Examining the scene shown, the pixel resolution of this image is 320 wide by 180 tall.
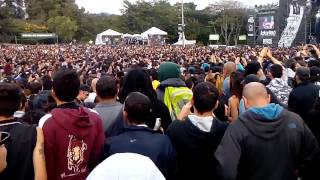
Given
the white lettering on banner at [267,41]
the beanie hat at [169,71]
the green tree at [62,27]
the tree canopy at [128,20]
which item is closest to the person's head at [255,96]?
the beanie hat at [169,71]

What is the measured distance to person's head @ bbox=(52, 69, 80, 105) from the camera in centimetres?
322

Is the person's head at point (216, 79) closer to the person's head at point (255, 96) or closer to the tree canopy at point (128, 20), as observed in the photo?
the person's head at point (255, 96)

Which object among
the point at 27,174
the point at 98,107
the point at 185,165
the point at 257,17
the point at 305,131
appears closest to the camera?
the point at 27,174

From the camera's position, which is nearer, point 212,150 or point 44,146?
point 44,146

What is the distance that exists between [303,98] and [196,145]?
202cm

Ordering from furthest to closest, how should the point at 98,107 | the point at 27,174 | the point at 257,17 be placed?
the point at 257,17 < the point at 98,107 < the point at 27,174

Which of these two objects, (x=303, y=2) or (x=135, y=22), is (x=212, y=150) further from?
(x=135, y=22)

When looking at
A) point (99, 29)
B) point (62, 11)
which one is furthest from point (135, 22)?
point (62, 11)

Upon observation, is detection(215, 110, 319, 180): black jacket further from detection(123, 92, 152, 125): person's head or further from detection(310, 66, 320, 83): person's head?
detection(310, 66, 320, 83): person's head

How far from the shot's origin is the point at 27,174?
3.03 m

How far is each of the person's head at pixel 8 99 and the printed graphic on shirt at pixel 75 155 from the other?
1.40 ft

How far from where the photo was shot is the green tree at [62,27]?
70.0m

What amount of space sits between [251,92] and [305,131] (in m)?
0.48

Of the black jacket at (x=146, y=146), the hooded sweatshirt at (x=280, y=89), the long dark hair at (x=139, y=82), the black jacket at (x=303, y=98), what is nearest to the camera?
the black jacket at (x=146, y=146)
